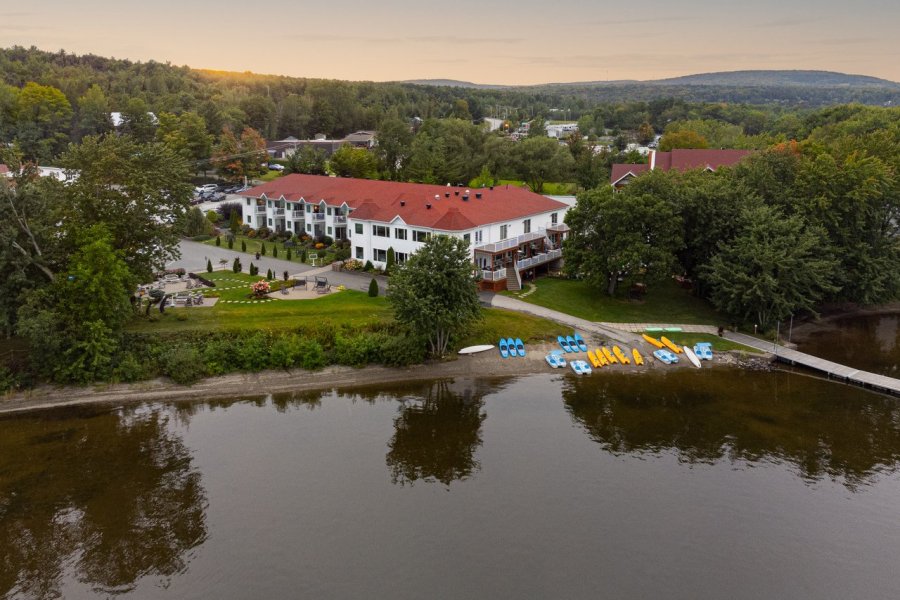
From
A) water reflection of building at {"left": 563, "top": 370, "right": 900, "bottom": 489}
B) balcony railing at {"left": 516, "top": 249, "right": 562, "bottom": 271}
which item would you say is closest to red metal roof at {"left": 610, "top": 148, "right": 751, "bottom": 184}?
balcony railing at {"left": 516, "top": 249, "right": 562, "bottom": 271}

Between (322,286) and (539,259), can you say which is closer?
(322,286)

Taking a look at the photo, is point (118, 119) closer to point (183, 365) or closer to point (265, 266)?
point (265, 266)

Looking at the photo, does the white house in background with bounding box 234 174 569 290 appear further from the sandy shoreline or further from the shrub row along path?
the sandy shoreline

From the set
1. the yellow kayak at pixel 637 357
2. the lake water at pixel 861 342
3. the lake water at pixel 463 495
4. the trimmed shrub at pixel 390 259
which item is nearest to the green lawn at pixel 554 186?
the trimmed shrub at pixel 390 259

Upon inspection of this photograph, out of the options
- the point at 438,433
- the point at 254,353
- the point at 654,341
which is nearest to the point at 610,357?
the point at 654,341

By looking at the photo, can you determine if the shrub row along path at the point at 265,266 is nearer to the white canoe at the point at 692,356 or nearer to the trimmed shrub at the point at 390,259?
the trimmed shrub at the point at 390,259

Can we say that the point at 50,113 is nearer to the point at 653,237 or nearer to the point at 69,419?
the point at 69,419
